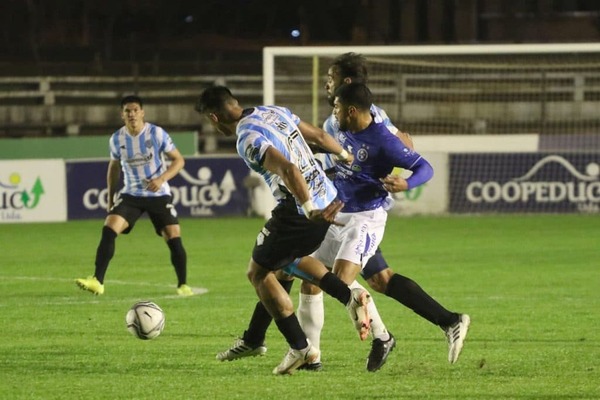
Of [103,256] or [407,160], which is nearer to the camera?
[407,160]

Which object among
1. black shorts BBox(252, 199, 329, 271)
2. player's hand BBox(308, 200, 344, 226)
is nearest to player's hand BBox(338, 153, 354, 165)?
black shorts BBox(252, 199, 329, 271)

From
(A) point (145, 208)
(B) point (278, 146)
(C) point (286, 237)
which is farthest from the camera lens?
(A) point (145, 208)

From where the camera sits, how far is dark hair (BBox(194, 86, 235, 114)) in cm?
693

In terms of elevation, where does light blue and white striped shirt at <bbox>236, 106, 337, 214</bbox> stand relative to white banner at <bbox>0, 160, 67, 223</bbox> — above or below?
above

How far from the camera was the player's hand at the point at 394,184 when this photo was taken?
7281 mm

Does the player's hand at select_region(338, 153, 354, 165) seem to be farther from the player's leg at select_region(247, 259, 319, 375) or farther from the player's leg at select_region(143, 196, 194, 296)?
the player's leg at select_region(143, 196, 194, 296)

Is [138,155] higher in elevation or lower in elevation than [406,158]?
lower

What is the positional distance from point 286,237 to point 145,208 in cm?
542

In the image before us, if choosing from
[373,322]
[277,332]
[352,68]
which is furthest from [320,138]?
[277,332]

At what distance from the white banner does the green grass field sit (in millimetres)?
2596

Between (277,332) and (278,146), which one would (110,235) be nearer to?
(277,332)

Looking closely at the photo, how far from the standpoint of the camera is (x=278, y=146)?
22.5 feet

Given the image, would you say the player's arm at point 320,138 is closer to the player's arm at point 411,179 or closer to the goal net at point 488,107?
the player's arm at point 411,179

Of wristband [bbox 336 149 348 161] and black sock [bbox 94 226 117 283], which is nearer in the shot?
wristband [bbox 336 149 348 161]
